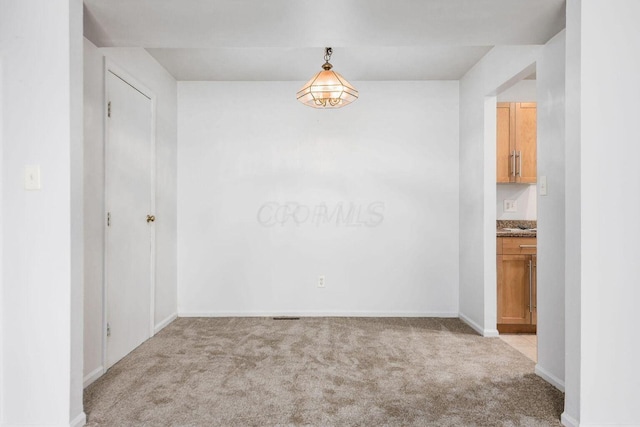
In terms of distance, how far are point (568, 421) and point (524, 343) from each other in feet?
5.01

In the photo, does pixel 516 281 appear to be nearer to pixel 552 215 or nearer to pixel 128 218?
pixel 552 215

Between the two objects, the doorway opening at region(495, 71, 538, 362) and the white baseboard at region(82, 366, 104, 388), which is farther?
the doorway opening at region(495, 71, 538, 362)

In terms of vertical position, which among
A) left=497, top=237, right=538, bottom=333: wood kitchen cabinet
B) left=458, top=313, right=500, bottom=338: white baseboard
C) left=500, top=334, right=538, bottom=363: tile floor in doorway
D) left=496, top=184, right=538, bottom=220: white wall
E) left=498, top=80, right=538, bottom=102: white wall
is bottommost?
left=500, top=334, right=538, bottom=363: tile floor in doorway

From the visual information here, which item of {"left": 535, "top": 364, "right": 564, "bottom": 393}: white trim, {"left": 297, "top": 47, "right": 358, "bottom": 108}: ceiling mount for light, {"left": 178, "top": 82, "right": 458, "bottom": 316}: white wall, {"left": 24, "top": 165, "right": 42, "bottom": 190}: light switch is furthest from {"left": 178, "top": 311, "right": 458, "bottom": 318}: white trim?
{"left": 24, "top": 165, "right": 42, "bottom": 190}: light switch

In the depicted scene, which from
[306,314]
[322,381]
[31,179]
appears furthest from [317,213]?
[31,179]

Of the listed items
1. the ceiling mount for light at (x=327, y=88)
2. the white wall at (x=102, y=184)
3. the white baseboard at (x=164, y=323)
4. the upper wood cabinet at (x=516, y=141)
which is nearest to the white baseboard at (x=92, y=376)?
the white wall at (x=102, y=184)

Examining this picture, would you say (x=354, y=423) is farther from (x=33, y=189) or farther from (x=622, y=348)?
(x=33, y=189)

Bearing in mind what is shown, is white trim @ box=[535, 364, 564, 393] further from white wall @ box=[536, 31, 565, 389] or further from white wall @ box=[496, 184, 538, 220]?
white wall @ box=[496, 184, 538, 220]

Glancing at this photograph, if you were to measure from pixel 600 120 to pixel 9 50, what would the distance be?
300cm

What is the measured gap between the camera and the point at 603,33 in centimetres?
201

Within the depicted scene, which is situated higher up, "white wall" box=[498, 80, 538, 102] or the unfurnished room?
"white wall" box=[498, 80, 538, 102]

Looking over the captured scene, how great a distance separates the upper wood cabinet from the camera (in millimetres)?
4035

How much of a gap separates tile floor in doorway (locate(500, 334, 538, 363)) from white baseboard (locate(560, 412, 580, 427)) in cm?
100

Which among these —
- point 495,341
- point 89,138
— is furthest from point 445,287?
point 89,138
